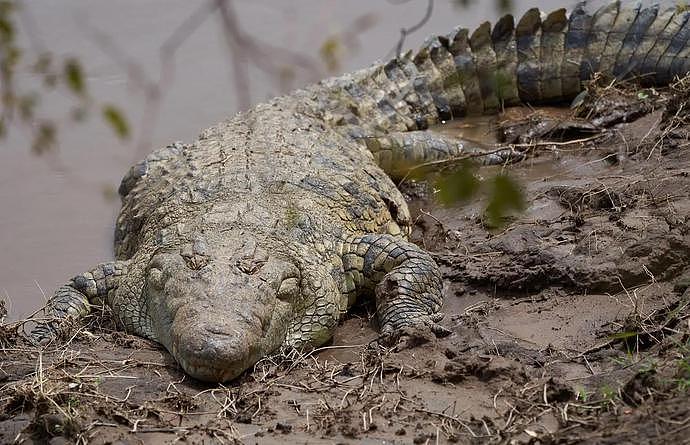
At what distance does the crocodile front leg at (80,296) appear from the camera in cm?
575

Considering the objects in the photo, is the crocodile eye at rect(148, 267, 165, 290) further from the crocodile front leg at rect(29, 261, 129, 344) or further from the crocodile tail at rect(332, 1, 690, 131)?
the crocodile tail at rect(332, 1, 690, 131)

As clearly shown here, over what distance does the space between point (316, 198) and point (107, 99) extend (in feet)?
14.8

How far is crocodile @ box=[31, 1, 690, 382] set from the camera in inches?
204

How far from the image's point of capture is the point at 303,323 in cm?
545

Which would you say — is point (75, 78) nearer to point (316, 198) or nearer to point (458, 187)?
point (458, 187)

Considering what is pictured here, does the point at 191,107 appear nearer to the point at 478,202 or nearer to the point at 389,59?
the point at 389,59

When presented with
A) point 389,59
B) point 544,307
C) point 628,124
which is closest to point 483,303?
point 544,307

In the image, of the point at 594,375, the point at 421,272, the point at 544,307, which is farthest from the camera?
the point at 421,272

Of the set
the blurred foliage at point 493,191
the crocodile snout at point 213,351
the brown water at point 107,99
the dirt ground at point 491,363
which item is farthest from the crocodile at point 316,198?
the blurred foliage at point 493,191

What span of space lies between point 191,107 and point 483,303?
16.9 feet

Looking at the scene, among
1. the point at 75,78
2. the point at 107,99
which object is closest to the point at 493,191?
the point at 75,78

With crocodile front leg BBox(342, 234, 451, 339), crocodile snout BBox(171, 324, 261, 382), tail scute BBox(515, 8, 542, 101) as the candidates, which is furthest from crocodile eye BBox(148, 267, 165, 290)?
tail scute BBox(515, 8, 542, 101)

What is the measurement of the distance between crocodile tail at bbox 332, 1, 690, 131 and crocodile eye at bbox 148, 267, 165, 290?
10.7 ft

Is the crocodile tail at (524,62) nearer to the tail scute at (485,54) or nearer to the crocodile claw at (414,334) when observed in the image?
the tail scute at (485,54)
